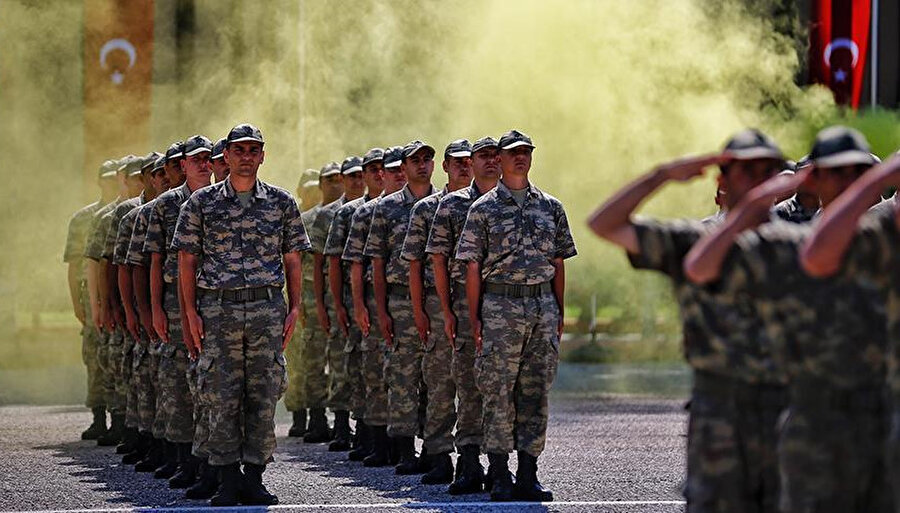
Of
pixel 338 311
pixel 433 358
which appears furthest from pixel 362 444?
pixel 433 358

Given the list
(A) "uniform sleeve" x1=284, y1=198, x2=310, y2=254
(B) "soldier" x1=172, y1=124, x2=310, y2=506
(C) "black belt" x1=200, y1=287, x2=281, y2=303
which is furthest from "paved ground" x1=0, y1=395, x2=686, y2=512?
(A) "uniform sleeve" x1=284, y1=198, x2=310, y2=254

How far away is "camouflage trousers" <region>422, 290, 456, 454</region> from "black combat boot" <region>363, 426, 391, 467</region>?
0.98 metres

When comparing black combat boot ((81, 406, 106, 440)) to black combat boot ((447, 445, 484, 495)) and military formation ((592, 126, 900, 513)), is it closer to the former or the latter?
black combat boot ((447, 445, 484, 495))

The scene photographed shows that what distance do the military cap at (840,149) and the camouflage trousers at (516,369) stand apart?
3.82 metres

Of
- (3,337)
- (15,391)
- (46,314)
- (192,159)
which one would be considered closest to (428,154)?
(192,159)

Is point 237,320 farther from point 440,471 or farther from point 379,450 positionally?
point 379,450

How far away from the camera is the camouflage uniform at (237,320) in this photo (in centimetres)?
995

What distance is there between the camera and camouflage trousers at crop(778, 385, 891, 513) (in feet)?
20.0

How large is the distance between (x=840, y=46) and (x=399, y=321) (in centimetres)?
1421

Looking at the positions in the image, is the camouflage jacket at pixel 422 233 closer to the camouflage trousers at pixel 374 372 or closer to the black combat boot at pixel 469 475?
the camouflage trousers at pixel 374 372

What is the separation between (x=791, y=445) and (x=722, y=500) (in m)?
0.44

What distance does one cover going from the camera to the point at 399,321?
12.0 meters

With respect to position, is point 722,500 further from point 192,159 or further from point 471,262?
point 192,159

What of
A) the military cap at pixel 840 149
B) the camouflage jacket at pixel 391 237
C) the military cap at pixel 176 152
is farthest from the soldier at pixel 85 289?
the military cap at pixel 840 149
